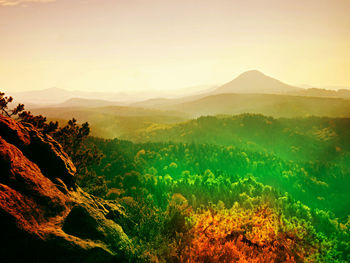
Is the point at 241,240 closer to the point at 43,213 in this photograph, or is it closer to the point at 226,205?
the point at 226,205

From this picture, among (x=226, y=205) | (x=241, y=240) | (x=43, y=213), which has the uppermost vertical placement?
(x=43, y=213)

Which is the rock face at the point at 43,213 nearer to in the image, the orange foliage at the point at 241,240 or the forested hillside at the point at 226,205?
the forested hillside at the point at 226,205

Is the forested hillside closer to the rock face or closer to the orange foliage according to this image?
the orange foliage

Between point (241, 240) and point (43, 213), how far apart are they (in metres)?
7.31

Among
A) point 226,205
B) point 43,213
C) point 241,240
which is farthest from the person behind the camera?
point 226,205

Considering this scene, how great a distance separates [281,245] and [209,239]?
3054 millimetres

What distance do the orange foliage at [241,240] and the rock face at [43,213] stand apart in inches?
95.4

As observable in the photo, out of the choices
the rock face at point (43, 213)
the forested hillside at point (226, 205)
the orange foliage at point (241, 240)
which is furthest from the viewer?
the forested hillside at point (226, 205)

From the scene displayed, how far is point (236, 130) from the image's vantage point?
6150 cm

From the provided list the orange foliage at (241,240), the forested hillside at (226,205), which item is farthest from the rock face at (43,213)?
the orange foliage at (241,240)

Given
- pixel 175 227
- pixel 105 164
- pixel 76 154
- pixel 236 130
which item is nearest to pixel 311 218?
pixel 175 227

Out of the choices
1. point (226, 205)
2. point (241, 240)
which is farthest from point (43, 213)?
point (226, 205)

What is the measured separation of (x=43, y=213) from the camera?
20.5 feet

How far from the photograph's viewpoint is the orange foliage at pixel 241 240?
7645 mm
